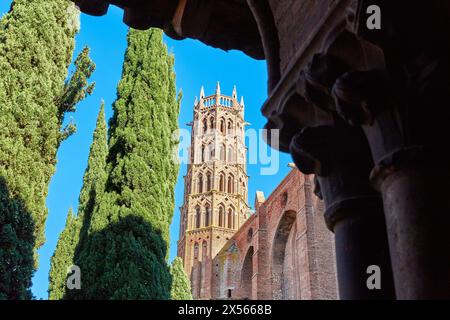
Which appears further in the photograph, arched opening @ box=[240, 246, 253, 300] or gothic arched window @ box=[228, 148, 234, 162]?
gothic arched window @ box=[228, 148, 234, 162]

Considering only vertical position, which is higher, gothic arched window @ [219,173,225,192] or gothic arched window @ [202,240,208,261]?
gothic arched window @ [219,173,225,192]

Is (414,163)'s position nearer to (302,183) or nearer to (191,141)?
(302,183)

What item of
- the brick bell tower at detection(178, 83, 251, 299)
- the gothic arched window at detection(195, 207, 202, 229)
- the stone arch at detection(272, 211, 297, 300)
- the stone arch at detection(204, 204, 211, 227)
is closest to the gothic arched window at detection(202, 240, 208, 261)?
the brick bell tower at detection(178, 83, 251, 299)

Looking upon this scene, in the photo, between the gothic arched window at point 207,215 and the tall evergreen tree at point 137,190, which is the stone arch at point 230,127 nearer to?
the gothic arched window at point 207,215

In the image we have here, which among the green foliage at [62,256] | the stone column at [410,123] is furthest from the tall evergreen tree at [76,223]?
the stone column at [410,123]

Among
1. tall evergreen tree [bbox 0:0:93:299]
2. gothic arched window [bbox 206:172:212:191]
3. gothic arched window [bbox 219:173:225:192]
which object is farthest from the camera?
gothic arched window [bbox 206:172:212:191]

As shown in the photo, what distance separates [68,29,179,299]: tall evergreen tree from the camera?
25.0ft

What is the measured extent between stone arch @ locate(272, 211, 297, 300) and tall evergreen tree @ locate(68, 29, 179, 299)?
15.6m

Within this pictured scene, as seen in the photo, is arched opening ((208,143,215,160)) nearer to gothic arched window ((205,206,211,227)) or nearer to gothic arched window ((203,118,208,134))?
gothic arched window ((203,118,208,134))

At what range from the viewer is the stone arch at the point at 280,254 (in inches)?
985

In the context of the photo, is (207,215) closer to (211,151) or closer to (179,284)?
(211,151)

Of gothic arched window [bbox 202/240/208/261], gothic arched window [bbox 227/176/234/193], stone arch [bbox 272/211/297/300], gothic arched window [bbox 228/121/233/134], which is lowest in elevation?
stone arch [bbox 272/211/297/300]

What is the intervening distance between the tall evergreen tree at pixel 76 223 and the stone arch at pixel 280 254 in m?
14.2

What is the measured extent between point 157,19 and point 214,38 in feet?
1.37
